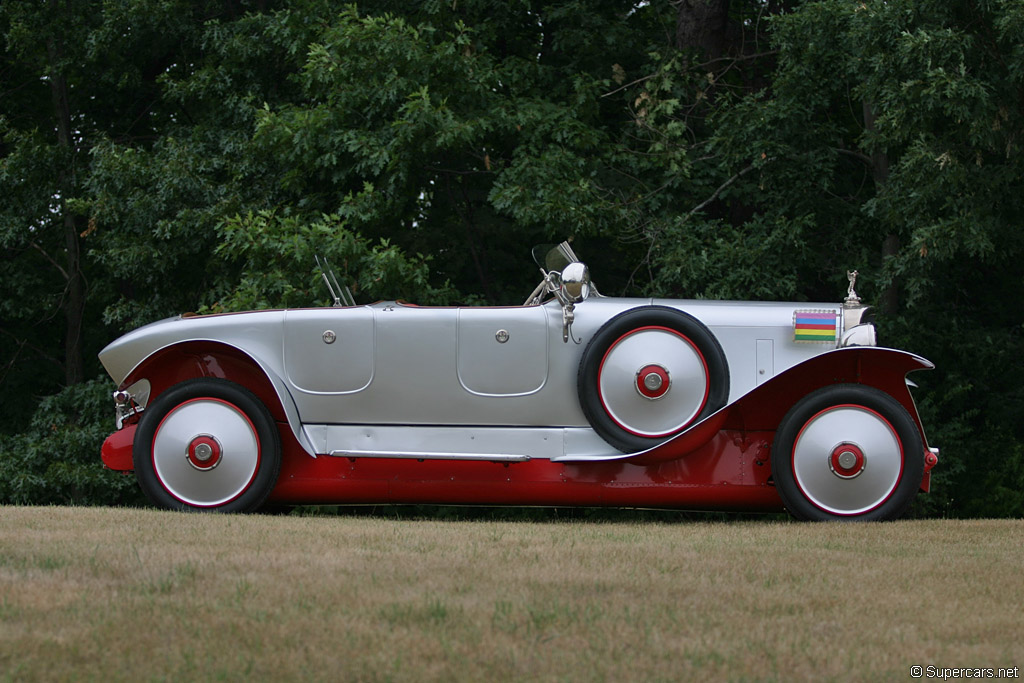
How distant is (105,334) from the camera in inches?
740

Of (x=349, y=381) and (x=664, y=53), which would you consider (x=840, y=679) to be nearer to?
(x=349, y=381)

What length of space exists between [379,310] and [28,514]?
2.42 meters

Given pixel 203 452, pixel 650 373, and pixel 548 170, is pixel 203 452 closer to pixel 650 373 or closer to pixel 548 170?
pixel 650 373

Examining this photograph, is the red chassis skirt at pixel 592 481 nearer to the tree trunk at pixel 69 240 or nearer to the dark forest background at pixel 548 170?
the dark forest background at pixel 548 170

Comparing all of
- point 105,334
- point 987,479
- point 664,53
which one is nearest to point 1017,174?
point 987,479

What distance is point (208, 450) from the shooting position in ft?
23.1

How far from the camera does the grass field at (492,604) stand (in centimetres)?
341

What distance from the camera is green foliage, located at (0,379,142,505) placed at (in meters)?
14.9

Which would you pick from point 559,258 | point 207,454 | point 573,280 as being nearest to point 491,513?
point 559,258

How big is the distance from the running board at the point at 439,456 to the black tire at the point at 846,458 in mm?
1560

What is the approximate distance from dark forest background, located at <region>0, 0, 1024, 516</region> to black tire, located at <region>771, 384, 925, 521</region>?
14.2ft

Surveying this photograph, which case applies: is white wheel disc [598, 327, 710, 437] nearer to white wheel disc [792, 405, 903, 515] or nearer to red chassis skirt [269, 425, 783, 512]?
red chassis skirt [269, 425, 783, 512]

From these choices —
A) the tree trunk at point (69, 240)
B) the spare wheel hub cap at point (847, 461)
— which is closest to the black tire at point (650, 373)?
the spare wheel hub cap at point (847, 461)

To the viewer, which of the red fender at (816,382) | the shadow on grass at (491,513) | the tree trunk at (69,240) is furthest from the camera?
the tree trunk at (69,240)
